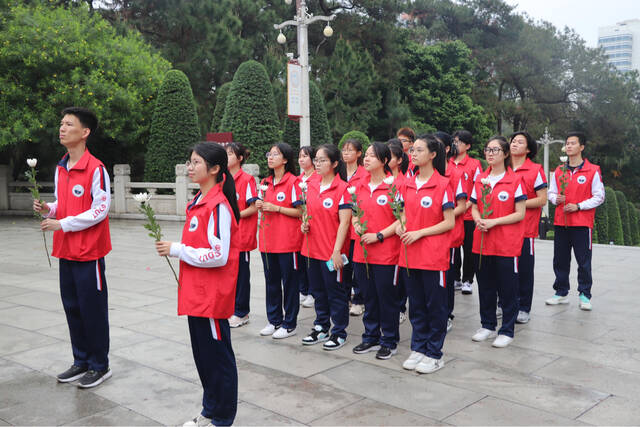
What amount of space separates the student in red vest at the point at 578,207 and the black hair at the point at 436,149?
83.2 inches

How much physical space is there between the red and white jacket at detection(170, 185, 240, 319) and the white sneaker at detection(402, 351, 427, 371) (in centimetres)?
168

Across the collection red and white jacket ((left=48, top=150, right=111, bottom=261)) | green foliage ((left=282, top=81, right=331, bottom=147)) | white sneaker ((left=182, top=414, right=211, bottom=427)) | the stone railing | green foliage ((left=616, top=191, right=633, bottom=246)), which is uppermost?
green foliage ((left=282, top=81, right=331, bottom=147))

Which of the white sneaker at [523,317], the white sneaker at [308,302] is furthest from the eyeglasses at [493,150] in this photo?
the white sneaker at [308,302]

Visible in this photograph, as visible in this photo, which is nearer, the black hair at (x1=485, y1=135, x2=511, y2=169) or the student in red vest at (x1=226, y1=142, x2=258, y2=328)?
the black hair at (x1=485, y1=135, x2=511, y2=169)

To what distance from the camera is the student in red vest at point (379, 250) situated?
4566mm

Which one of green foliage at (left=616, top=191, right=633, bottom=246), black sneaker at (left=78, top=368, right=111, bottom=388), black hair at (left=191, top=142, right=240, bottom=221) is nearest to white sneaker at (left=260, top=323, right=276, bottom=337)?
black sneaker at (left=78, top=368, right=111, bottom=388)

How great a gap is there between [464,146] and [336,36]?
2198 cm

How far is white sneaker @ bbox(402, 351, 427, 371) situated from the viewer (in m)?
4.34

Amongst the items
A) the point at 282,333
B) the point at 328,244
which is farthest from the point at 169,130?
the point at 328,244

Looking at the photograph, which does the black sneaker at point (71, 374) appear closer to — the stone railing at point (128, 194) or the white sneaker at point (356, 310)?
the white sneaker at point (356, 310)

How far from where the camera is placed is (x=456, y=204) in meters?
5.14

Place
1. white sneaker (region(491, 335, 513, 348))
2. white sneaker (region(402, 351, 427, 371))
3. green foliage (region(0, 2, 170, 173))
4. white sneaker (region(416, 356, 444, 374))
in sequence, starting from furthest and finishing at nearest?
green foliage (region(0, 2, 170, 173)), white sneaker (region(491, 335, 513, 348)), white sneaker (region(402, 351, 427, 371)), white sneaker (region(416, 356, 444, 374))

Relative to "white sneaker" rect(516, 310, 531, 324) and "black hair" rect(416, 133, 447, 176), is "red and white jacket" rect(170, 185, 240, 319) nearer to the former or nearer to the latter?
"black hair" rect(416, 133, 447, 176)

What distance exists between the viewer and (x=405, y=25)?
33.8 metres
